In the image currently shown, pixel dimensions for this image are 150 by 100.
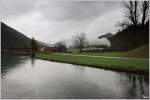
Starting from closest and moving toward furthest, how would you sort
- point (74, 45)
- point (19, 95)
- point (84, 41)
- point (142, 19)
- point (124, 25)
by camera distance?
point (19, 95) → point (142, 19) → point (124, 25) → point (84, 41) → point (74, 45)

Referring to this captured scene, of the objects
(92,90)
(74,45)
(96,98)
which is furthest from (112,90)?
(74,45)

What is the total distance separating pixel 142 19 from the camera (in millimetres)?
33375

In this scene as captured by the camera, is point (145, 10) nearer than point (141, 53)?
No

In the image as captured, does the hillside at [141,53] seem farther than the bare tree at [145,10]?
No

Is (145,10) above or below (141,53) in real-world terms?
above

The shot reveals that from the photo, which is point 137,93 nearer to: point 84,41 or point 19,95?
point 19,95

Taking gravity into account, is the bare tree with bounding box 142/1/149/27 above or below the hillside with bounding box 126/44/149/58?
above

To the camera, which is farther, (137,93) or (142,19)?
(142,19)

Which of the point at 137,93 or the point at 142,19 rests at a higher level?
the point at 142,19

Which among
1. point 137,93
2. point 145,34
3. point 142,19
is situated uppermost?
point 142,19

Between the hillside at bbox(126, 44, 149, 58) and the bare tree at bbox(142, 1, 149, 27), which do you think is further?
the bare tree at bbox(142, 1, 149, 27)

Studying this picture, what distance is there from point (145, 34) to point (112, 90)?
31.3 meters

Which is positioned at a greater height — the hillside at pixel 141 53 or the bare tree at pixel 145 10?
the bare tree at pixel 145 10

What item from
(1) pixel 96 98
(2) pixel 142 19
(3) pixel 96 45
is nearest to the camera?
(1) pixel 96 98
